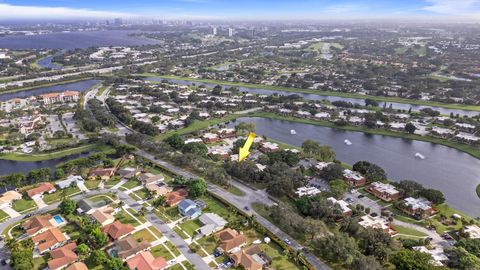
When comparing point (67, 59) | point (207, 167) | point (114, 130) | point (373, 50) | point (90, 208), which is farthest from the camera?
point (373, 50)

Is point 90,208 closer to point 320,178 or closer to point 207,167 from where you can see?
point 207,167

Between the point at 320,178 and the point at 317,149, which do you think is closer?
the point at 320,178

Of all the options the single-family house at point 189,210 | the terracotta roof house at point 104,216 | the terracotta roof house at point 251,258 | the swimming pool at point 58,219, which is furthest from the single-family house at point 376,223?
the swimming pool at point 58,219

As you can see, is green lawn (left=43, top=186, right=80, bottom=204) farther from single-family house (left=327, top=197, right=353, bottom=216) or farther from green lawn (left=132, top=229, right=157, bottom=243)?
single-family house (left=327, top=197, right=353, bottom=216)

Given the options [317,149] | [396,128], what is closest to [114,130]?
[317,149]

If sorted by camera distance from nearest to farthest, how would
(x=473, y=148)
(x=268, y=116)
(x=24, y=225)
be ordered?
(x=24, y=225) < (x=473, y=148) < (x=268, y=116)

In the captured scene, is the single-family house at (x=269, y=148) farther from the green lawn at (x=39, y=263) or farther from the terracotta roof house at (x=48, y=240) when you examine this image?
the green lawn at (x=39, y=263)
